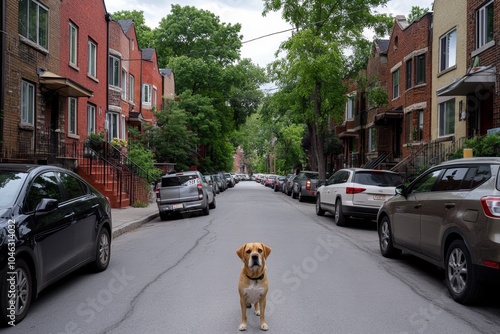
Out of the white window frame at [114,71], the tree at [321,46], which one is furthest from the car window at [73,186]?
the tree at [321,46]

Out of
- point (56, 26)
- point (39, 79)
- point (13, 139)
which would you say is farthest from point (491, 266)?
point (56, 26)

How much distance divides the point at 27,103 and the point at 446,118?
16673 millimetres

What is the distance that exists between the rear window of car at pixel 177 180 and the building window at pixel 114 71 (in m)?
9.96

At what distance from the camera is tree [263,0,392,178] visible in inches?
955

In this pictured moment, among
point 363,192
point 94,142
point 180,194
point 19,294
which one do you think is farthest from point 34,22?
point 19,294

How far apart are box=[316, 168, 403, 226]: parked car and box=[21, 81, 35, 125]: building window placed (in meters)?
10.2

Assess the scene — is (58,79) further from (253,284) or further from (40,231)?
(253,284)

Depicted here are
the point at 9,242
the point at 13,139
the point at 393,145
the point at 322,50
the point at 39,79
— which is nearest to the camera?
the point at 9,242

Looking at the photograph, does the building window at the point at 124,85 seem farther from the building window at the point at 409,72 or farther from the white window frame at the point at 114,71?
the building window at the point at 409,72

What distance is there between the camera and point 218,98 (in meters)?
42.7

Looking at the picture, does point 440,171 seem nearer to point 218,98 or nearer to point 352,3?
point 352,3

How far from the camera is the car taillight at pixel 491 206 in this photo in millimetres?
4965

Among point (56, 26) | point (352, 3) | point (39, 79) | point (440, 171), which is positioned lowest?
point (440, 171)

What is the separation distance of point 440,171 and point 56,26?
14895 millimetres
